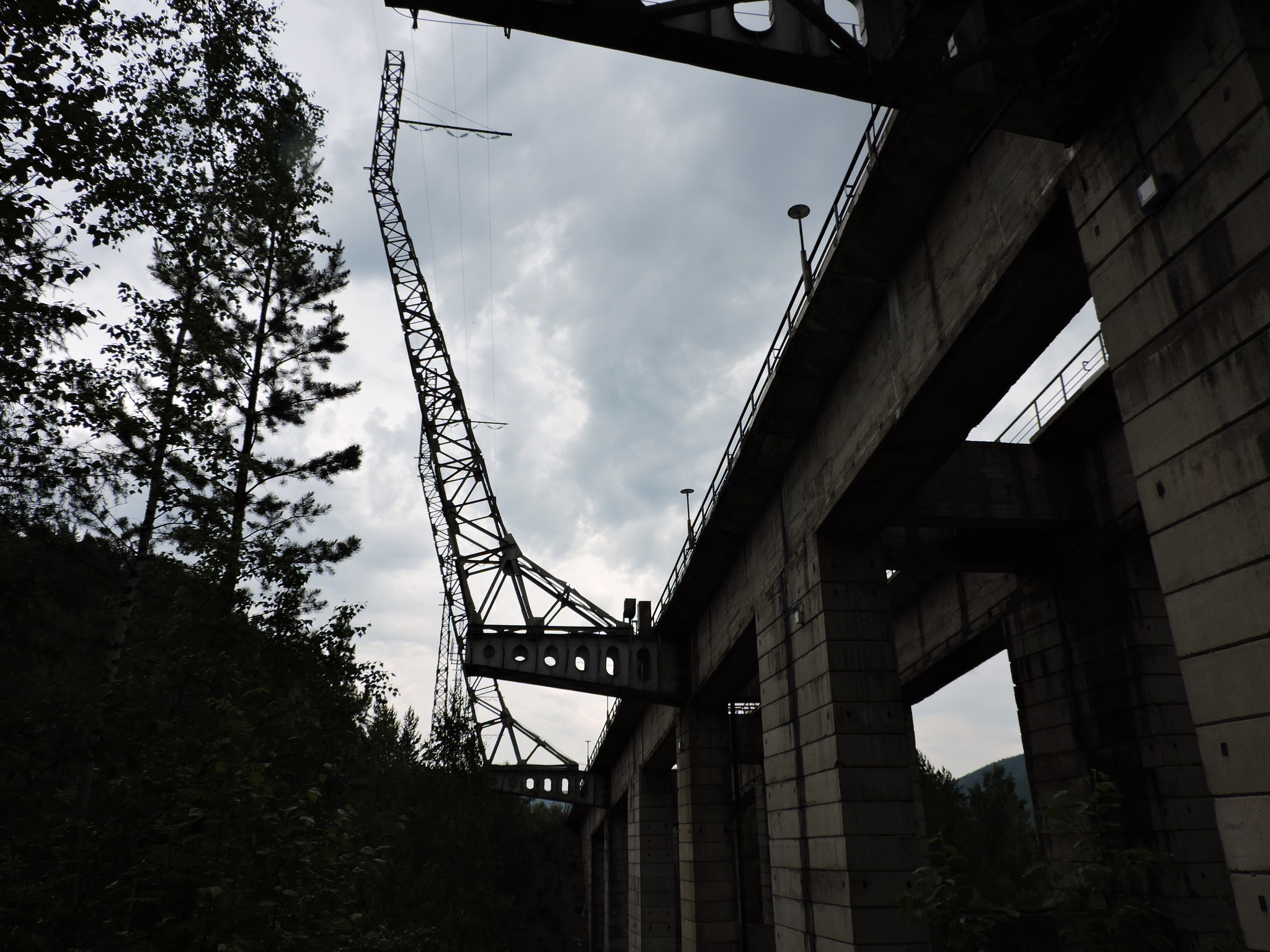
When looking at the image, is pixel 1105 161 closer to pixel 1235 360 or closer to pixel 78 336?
pixel 1235 360

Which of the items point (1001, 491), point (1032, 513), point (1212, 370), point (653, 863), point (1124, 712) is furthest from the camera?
point (653, 863)

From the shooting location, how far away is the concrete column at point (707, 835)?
25891 millimetres

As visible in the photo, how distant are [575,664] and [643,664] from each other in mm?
2597

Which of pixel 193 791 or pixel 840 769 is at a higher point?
pixel 840 769

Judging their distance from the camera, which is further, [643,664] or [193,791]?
[643,664]

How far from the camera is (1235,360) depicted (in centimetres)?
610

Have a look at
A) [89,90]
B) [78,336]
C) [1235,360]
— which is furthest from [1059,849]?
[89,90]

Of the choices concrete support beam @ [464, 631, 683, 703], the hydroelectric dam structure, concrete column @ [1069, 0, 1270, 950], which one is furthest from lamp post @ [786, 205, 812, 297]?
concrete support beam @ [464, 631, 683, 703]

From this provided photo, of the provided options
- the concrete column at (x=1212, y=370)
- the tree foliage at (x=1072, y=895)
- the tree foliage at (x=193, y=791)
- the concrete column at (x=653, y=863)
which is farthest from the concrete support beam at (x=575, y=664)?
the concrete column at (x=1212, y=370)

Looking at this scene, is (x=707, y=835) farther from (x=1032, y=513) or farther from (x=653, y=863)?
(x=1032, y=513)

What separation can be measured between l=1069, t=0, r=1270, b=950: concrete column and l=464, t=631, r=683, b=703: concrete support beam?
22.3m

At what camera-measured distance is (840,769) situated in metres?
14.1

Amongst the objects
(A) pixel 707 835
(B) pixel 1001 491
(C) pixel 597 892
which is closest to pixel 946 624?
(B) pixel 1001 491

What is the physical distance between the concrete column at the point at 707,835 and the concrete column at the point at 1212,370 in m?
22.2
